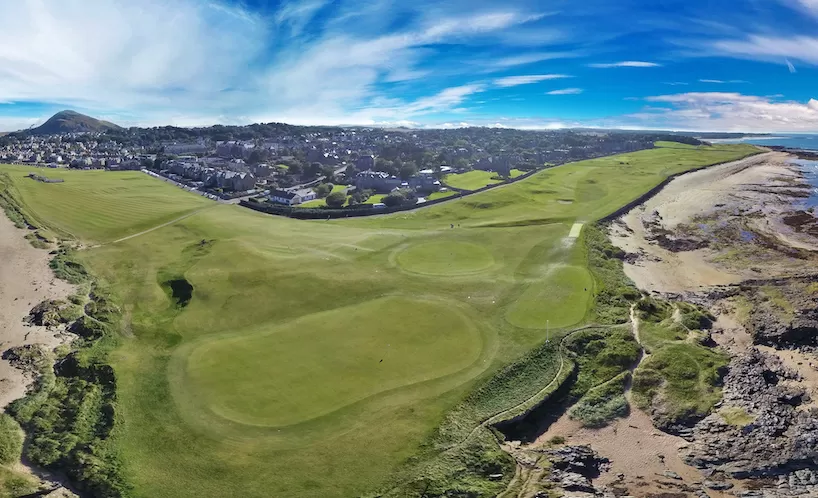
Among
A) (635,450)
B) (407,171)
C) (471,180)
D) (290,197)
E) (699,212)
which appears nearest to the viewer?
(635,450)

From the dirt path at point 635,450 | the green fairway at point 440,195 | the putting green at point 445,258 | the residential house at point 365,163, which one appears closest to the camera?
the dirt path at point 635,450

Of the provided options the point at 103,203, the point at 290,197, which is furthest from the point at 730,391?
the point at 103,203

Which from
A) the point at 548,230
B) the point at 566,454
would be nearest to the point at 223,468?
the point at 566,454

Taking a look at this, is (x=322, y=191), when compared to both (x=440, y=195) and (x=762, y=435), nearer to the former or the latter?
(x=440, y=195)

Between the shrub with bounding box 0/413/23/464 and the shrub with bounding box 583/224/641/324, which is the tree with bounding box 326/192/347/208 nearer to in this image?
the shrub with bounding box 583/224/641/324

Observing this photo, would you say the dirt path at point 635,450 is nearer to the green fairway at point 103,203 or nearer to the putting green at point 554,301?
the putting green at point 554,301

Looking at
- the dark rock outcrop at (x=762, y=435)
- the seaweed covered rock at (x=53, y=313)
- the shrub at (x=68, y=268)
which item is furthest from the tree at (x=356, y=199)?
the dark rock outcrop at (x=762, y=435)

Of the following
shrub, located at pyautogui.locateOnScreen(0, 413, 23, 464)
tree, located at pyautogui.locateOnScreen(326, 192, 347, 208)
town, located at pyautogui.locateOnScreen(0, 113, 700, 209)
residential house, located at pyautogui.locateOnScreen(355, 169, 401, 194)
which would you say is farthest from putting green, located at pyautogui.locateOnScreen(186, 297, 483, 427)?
residential house, located at pyautogui.locateOnScreen(355, 169, 401, 194)
